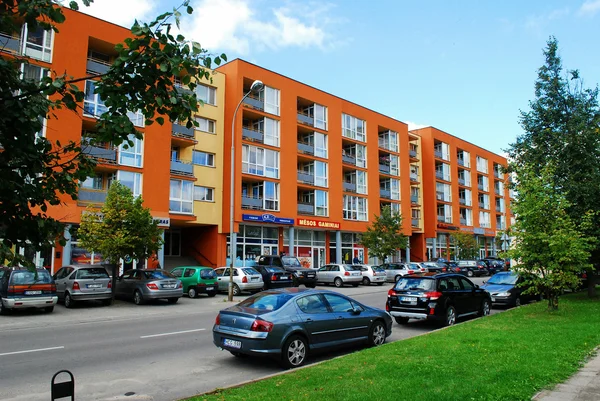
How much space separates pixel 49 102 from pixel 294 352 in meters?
6.00

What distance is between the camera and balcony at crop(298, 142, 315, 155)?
132 ft

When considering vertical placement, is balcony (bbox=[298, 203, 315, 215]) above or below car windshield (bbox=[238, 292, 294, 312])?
above

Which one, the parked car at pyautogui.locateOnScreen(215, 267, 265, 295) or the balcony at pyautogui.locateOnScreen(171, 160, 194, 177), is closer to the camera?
the parked car at pyautogui.locateOnScreen(215, 267, 265, 295)

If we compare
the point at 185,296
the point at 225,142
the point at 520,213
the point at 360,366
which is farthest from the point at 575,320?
the point at 225,142

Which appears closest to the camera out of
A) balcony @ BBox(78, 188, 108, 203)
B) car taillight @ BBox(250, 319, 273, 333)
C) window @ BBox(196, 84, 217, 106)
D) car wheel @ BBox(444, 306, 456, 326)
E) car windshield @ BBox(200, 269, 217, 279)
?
car taillight @ BBox(250, 319, 273, 333)

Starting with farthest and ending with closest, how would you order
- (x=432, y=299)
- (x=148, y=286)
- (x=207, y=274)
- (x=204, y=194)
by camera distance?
(x=204, y=194), (x=207, y=274), (x=148, y=286), (x=432, y=299)

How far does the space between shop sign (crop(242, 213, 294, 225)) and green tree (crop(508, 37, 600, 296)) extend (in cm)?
1907

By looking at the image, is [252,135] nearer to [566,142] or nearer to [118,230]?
[118,230]

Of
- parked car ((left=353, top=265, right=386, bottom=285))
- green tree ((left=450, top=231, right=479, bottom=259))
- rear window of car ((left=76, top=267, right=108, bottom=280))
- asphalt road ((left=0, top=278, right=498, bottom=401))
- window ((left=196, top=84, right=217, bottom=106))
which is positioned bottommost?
asphalt road ((left=0, top=278, right=498, bottom=401))

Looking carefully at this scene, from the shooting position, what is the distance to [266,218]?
114 ft

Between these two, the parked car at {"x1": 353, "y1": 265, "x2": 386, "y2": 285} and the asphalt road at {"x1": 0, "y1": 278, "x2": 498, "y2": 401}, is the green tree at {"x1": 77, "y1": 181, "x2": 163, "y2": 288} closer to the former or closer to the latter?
the asphalt road at {"x1": 0, "y1": 278, "x2": 498, "y2": 401}

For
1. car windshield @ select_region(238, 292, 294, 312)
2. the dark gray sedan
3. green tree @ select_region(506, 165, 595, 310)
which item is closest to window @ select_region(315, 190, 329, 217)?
green tree @ select_region(506, 165, 595, 310)

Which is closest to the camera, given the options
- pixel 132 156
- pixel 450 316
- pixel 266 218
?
pixel 450 316

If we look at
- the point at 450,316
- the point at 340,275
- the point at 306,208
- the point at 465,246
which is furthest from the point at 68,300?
the point at 465,246
